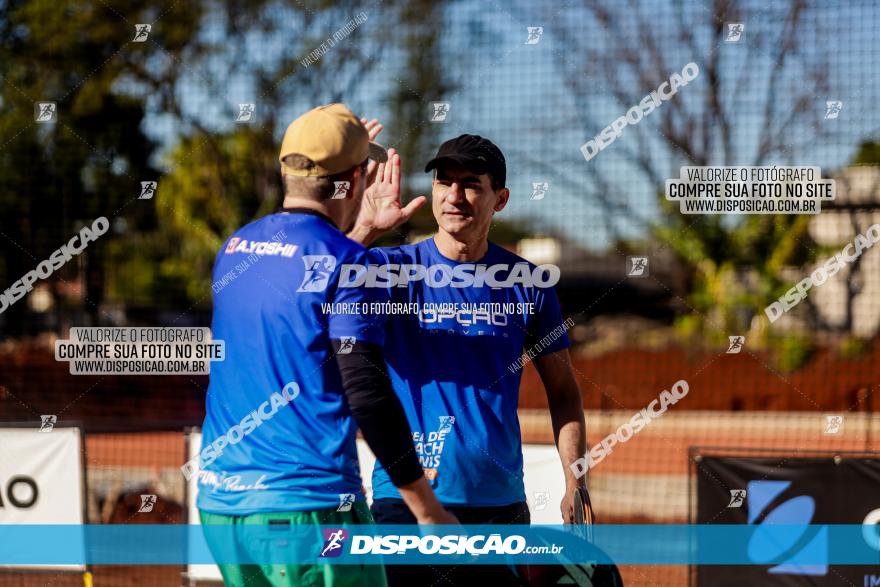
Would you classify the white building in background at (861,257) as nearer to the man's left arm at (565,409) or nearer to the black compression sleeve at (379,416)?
the man's left arm at (565,409)

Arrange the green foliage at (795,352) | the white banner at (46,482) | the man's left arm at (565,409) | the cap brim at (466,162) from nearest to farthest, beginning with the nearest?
the man's left arm at (565,409) → the cap brim at (466,162) → the white banner at (46,482) → the green foliage at (795,352)

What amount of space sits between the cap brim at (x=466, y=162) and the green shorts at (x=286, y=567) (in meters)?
1.78

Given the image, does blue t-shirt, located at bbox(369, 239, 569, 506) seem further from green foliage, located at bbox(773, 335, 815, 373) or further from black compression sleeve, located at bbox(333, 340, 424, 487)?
green foliage, located at bbox(773, 335, 815, 373)

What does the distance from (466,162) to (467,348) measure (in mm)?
749

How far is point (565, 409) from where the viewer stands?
12.8 ft

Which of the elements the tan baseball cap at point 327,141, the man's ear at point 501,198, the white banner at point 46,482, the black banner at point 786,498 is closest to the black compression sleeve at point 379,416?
the tan baseball cap at point 327,141

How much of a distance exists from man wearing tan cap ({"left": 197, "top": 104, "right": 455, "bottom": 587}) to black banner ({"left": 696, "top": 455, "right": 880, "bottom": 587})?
Result: 3.39 meters

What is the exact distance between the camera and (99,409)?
15328mm

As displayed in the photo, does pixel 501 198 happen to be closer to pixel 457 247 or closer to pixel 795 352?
pixel 457 247

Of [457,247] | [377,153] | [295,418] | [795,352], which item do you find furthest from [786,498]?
[795,352]

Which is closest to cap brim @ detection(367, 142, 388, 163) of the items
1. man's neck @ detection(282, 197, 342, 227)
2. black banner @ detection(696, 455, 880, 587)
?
man's neck @ detection(282, 197, 342, 227)

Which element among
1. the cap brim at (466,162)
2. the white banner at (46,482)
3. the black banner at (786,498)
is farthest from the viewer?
the white banner at (46,482)

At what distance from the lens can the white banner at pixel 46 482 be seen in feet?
18.8

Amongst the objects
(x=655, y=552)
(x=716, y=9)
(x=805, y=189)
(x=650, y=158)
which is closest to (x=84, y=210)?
(x=650, y=158)
